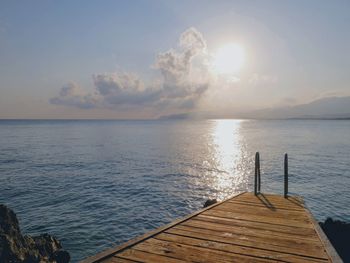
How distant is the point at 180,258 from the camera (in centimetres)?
564

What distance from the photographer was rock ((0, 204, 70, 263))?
41.0ft

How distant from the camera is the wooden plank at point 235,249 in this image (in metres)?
5.76

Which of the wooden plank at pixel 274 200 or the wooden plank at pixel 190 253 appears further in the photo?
the wooden plank at pixel 274 200

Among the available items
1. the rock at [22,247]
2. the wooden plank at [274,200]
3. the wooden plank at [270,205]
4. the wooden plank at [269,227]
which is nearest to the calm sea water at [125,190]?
the rock at [22,247]

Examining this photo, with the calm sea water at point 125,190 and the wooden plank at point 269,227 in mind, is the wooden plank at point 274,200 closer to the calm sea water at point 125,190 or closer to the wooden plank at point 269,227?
the wooden plank at point 269,227

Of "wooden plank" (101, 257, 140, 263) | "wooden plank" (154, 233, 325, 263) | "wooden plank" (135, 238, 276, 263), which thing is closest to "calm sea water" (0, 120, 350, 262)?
"wooden plank" (154, 233, 325, 263)

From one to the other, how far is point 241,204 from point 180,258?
Result: 5.67 m

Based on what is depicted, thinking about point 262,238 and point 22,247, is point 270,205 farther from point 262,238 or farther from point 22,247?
point 22,247

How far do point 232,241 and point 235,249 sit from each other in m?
0.45

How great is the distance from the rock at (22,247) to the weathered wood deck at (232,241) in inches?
352

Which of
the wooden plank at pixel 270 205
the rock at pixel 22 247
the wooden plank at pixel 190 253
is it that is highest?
the wooden plank at pixel 190 253

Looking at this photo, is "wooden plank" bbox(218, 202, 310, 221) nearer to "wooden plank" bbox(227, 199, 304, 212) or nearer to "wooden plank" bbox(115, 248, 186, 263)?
"wooden plank" bbox(227, 199, 304, 212)

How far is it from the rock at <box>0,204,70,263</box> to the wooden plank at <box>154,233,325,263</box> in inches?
362

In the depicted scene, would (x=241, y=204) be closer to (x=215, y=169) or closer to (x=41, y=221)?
(x=41, y=221)
